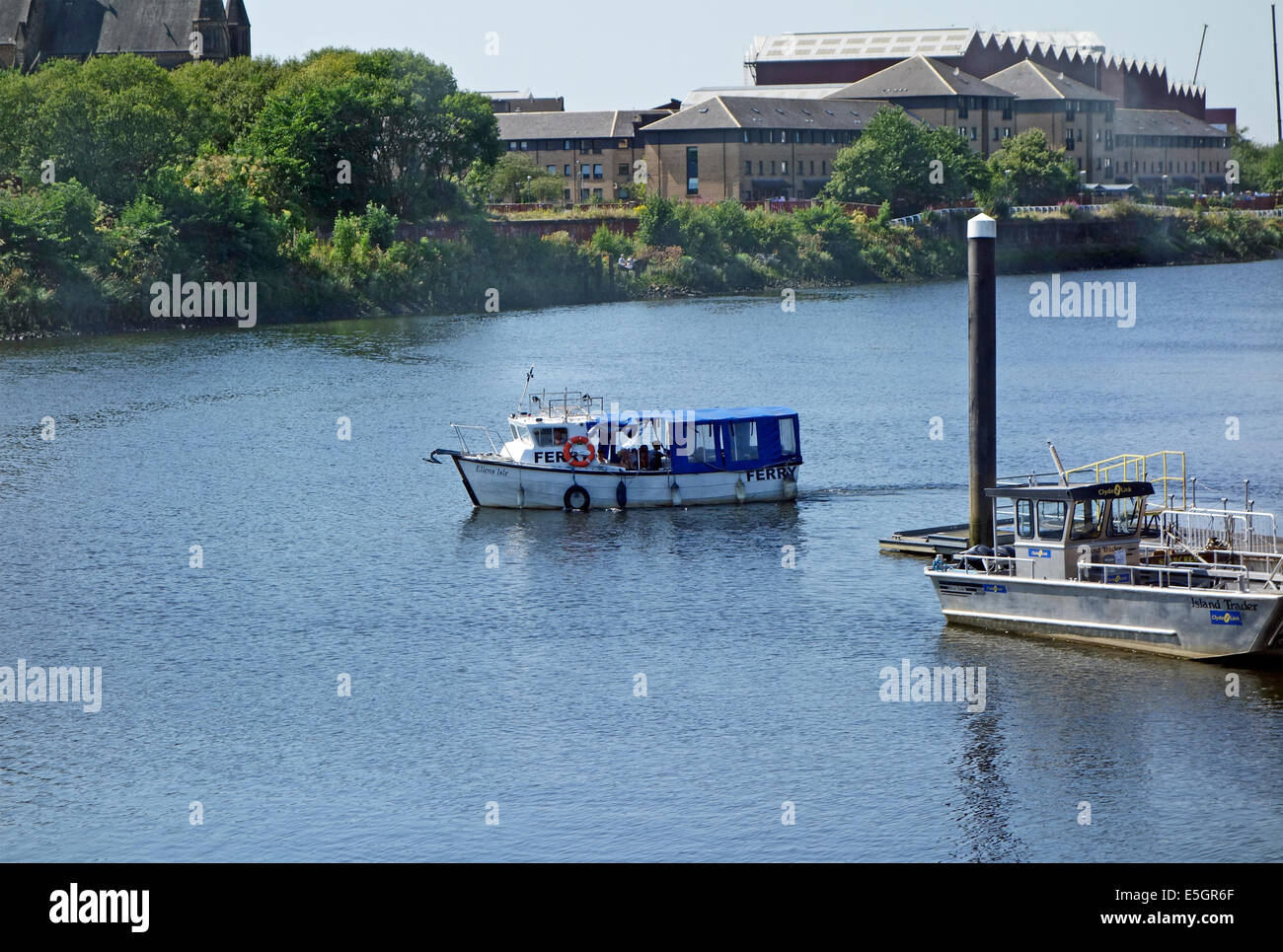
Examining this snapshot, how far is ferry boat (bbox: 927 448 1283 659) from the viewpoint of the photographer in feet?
122

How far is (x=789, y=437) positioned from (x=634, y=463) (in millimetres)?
5618

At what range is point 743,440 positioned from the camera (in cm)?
5850

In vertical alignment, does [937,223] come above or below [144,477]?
above

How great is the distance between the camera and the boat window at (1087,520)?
39.8 metres

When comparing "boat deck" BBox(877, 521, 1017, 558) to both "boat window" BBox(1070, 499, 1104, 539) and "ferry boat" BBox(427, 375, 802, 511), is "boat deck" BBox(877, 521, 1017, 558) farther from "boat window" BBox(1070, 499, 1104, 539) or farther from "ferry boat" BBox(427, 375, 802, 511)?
"ferry boat" BBox(427, 375, 802, 511)

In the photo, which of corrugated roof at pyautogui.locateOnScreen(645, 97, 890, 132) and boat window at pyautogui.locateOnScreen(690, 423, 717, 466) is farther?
corrugated roof at pyautogui.locateOnScreen(645, 97, 890, 132)

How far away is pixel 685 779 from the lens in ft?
105

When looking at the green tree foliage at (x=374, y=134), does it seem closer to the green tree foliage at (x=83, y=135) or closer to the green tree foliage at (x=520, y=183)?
the green tree foliage at (x=83, y=135)

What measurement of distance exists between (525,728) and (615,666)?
4.62 metres

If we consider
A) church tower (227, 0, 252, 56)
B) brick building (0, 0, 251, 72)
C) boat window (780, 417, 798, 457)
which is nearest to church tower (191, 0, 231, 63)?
brick building (0, 0, 251, 72)

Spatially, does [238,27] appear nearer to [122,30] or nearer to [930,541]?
[122,30]

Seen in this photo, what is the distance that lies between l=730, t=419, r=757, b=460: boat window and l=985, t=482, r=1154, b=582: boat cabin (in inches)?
733

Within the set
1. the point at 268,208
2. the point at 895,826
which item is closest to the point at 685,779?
the point at 895,826
